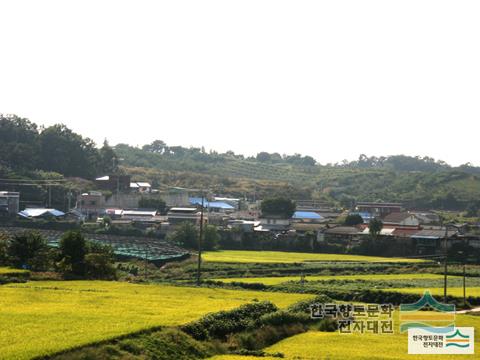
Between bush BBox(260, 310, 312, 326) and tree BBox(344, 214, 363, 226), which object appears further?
tree BBox(344, 214, 363, 226)

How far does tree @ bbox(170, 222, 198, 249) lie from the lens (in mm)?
66438

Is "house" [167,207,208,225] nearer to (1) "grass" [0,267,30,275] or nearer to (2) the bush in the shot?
(1) "grass" [0,267,30,275]

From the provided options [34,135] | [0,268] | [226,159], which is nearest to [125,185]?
[34,135]

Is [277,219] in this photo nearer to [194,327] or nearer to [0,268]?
[0,268]

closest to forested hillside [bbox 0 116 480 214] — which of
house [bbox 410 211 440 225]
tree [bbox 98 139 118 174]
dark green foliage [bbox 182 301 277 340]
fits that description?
tree [bbox 98 139 118 174]

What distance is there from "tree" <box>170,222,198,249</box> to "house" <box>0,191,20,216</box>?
17.7m

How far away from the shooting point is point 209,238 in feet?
221

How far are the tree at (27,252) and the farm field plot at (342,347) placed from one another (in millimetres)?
19960

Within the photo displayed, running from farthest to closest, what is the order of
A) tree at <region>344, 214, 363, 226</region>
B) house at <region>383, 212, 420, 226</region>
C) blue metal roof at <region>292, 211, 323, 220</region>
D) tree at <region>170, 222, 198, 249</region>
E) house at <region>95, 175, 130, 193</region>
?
house at <region>95, 175, 130, 193</region>
blue metal roof at <region>292, 211, 323, 220</region>
house at <region>383, 212, 420, 226</region>
tree at <region>344, 214, 363, 226</region>
tree at <region>170, 222, 198, 249</region>

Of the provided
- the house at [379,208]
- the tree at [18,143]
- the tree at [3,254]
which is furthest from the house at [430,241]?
the tree at [18,143]

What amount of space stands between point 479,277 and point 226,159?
110 m

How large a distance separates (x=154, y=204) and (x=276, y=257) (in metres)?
25.0

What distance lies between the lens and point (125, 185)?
96.5 m

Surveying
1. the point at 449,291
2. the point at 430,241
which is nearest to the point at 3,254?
the point at 449,291
